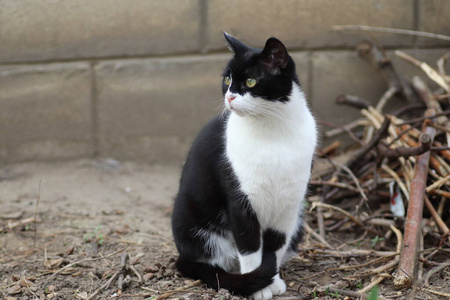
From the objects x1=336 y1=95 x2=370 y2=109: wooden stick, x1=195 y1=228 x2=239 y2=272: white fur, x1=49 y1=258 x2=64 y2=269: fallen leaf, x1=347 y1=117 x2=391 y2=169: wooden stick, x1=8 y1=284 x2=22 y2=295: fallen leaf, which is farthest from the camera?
x1=336 y1=95 x2=370 y2=109: wooden stick

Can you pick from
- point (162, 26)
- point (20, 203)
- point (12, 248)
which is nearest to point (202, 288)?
point (12, 248)

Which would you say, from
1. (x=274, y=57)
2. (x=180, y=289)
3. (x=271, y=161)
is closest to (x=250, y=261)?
(x=180, y=289)

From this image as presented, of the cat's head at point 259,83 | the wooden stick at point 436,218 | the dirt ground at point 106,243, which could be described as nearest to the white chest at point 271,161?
the cat's head at point 259,83

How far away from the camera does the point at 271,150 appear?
2.13 meters

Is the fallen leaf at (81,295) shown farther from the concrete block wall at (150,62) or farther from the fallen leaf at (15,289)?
the concrete block wall at (150,62)

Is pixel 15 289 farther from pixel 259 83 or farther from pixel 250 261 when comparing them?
pixel 259 83

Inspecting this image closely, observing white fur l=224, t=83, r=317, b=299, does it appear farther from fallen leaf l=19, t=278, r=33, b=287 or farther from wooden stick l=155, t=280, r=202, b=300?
fallen leaf l=19, t=278, r=33, b=287

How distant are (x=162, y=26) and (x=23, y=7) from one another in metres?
1.05

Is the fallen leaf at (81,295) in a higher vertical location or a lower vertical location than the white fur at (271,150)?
lower

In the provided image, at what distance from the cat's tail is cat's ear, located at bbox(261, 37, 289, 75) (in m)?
0.80

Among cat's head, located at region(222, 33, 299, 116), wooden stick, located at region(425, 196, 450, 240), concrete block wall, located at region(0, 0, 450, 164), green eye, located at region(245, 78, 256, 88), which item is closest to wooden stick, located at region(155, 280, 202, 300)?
cat's head, located at region(222, 33, 299, 116)

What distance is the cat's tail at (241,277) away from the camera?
221 centimetres

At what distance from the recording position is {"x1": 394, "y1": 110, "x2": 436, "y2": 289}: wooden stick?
227cm

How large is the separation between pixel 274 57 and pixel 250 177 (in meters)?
0.48
